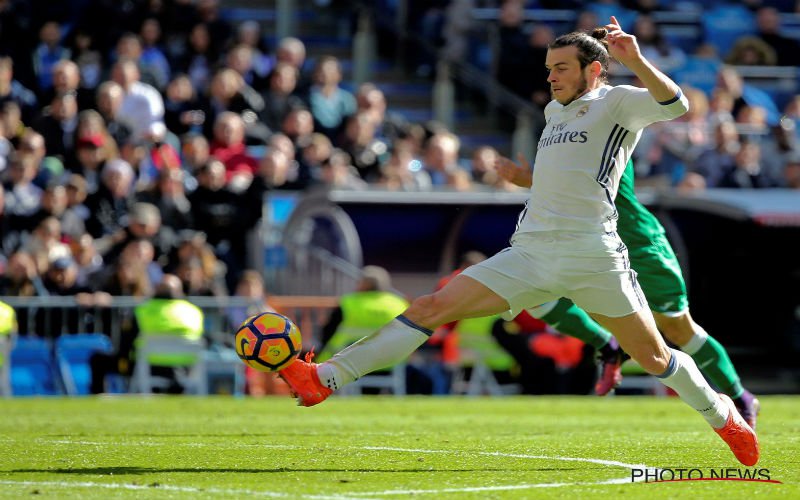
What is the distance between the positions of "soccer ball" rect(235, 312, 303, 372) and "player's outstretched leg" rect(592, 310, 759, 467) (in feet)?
4.88

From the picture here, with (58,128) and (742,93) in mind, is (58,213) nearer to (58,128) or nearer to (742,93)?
(58,128)

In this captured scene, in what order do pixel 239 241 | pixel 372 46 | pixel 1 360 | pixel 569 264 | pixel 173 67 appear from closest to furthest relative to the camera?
pixel 569 264 → pixel 1 360 → pixel 239 241 → pixel 173 67 → pixel 372 46

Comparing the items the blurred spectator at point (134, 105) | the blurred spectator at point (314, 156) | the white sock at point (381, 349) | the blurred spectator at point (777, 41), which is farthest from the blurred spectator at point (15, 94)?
the white sock at point (381, 349)

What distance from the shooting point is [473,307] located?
25.2 ft

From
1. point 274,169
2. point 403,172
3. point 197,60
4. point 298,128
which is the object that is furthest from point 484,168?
point 197,60

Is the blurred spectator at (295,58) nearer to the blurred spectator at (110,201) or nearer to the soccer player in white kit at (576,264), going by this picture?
the blurred spectator at (110,201)

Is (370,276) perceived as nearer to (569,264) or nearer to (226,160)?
(226,160)

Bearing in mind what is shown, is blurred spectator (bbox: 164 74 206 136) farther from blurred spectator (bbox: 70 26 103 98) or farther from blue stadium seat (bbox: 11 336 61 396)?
blue stadium seat (bbox: 11 336 61 396)

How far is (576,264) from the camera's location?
749cm

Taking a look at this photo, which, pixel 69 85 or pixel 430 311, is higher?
pixel 69 85

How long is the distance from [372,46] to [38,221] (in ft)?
24.9

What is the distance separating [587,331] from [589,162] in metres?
2.35

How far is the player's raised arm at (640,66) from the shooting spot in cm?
709

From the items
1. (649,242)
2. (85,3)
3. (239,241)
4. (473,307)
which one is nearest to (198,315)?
(239,241)
